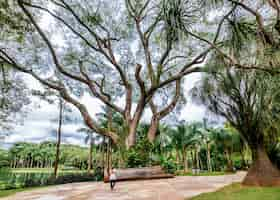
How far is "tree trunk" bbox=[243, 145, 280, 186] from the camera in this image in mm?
6785

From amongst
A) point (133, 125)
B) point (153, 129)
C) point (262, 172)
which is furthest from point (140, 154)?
point (262, 172)

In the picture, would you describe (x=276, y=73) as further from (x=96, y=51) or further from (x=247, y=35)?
(x=96, y=51)

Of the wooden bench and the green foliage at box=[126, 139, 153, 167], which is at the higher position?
the green foliage at box=[126, 139, 153, 167]

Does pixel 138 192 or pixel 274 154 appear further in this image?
pixel 274 154

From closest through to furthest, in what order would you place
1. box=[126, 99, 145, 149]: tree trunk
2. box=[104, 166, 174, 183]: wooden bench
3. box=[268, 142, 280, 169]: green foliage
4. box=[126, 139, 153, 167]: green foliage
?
box=[268, 142, 280, 169]: green foliage
box=[104, 166, 174, 183]: wooden bench
box=[126, 139, 153, 167]: green foliage
box=[126, 99, 145, 149]: tree trunk

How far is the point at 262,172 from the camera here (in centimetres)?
695

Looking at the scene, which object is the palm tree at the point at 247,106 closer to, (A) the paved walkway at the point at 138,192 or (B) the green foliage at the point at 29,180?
(A) the paved walkway at the point at 138,192

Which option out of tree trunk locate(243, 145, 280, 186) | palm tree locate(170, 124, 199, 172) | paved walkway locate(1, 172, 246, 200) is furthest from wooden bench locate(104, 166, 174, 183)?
palm tree locate(170, 124, 199, 172)

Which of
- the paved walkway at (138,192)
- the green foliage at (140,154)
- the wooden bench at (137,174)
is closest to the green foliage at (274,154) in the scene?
the paved walkway at (138,192)

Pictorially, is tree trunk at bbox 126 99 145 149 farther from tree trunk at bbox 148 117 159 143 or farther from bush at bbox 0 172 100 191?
bush at bbox 0 172 100 191

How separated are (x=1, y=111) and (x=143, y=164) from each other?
9042 mm

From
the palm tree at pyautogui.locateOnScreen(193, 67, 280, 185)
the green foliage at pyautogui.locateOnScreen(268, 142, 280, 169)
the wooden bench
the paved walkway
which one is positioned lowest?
the paved walkway

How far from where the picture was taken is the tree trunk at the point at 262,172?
6.79 metres

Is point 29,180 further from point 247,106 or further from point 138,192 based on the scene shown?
point 247,106
